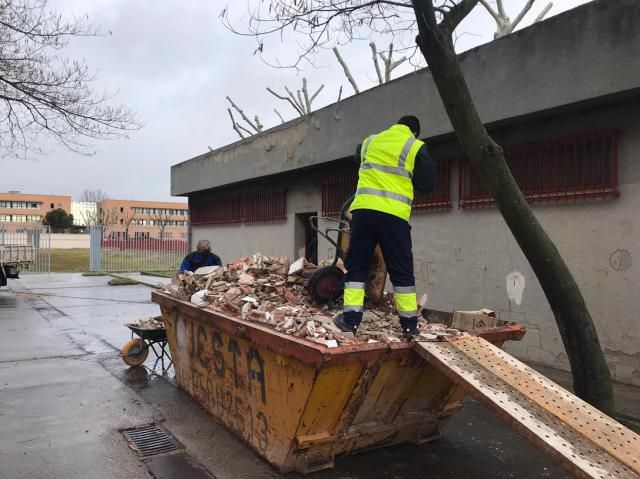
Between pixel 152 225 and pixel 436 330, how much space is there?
9794 centimetres

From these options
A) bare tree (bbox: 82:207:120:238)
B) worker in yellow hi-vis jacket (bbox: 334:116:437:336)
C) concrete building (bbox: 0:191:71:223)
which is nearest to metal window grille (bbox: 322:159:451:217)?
worker in yellow hi-vis jacket (bbox: 334:116:437:336)

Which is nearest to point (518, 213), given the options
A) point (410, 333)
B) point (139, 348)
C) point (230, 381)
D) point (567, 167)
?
point (410, 333)

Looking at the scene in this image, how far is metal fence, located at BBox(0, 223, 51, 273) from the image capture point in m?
22.0

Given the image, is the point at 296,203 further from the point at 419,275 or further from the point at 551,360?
the point at 551,360

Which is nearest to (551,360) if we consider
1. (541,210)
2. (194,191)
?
(541,210)

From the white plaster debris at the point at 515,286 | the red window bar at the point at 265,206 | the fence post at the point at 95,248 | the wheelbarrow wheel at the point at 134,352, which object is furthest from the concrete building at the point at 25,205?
the white plaster debris at the point at 515,286

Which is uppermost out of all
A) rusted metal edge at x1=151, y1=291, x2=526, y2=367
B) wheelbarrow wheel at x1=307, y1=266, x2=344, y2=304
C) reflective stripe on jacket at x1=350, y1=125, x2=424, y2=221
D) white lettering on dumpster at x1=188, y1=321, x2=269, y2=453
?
reflective stripe on jacket at x1=350, y1=125, x2=424, y2=221

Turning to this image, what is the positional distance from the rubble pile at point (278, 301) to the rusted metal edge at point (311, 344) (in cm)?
10

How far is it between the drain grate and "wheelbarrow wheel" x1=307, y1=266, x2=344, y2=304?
1.66 m

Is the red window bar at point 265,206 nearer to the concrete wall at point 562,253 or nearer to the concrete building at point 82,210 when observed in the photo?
the concrete wall at point 562,253

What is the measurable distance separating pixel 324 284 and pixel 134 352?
12.2ft

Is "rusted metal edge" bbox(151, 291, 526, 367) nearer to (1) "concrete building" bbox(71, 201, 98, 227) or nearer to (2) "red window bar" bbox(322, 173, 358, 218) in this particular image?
(2) "red window bar" bbox(322, 173, 358, 218)

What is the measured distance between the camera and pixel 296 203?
12.1 meters

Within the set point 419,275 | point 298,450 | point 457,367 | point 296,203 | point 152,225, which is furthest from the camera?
point 152,225
